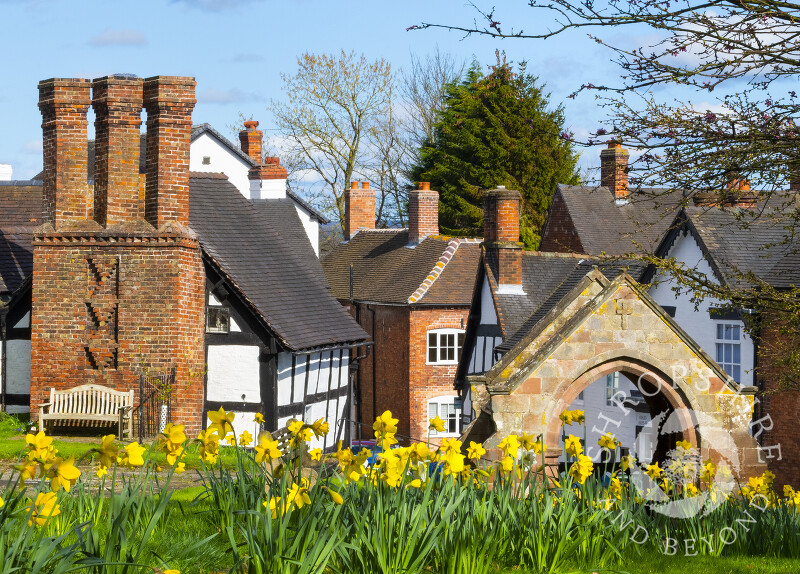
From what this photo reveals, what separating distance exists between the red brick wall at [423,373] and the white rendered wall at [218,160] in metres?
8.81

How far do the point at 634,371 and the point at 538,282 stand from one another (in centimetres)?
1351

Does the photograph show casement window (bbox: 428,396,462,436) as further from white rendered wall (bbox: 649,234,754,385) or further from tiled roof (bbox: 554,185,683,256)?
white rendered wall (bbox: 649,234,754,385)

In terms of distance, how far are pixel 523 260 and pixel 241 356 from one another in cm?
882

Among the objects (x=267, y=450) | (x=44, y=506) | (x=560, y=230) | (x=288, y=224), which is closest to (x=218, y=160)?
(x=288, y=224)

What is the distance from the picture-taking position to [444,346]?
3309 centimetres

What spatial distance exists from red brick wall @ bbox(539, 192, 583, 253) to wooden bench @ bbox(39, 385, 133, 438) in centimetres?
1871

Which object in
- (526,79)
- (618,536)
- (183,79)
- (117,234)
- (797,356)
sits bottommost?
(618,536)

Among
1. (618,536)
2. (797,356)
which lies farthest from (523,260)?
(618,536)

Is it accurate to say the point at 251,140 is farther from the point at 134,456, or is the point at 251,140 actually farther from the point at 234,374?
the point at 134,456

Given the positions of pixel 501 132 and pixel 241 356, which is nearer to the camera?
pixel 241 356

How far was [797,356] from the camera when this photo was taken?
9.30m

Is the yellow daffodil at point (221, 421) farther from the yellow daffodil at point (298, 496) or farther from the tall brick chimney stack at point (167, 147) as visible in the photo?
the tall brick chimney stack at point (167, 147)

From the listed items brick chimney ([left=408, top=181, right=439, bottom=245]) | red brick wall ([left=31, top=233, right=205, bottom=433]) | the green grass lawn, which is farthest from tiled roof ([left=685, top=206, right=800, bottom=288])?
brick chimney ([left=408, top=181, right=439, bottom=245])

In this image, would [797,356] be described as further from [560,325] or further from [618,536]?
[560,325]
